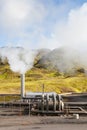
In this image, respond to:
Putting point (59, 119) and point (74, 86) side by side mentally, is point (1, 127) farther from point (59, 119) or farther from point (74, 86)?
point (74, 86)

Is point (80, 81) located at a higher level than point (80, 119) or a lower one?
higher

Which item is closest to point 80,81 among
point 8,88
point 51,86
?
point 51,86

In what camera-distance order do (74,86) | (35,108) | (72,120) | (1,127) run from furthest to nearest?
(74,86) → (35,108) → (72,120) → (1,127)

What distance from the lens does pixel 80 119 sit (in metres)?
38.3

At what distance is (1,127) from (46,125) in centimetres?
452

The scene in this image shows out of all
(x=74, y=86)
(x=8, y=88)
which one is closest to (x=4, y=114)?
(x=8, y=88)

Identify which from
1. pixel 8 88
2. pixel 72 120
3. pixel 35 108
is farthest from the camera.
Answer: pixel 8 88

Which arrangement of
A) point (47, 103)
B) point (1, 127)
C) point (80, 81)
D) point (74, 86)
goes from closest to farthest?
point (1, 127) < point (47, 103) < point (74, 86) < point (80, 81)

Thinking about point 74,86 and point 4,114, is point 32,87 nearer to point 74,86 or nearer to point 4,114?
point 74,86

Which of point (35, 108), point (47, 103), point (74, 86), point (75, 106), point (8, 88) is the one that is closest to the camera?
point (47, 103)

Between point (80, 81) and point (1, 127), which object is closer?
point (1, 127)

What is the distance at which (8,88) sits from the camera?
10662 cm

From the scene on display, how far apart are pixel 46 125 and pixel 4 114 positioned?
36.2ft

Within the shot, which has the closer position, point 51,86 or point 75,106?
point 75,106
